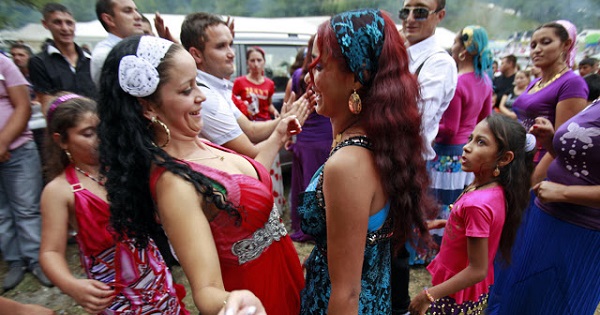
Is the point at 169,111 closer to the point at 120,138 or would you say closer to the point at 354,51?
the point at 120,138

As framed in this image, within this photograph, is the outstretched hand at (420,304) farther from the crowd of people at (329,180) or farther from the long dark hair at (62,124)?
the long dark hair at (62,124)

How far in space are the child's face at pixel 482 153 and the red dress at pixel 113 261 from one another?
1768 millimetres

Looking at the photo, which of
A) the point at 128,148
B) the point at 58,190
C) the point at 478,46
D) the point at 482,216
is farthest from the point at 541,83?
the point at 58,190

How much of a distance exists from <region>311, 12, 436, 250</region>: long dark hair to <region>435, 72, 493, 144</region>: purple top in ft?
6.23

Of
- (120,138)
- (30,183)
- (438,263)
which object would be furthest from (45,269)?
(30,183)

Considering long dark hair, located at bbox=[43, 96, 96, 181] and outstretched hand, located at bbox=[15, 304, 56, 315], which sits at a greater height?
long dark hair, located at bbox=[43, 96, 96, 181]

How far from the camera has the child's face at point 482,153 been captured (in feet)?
6.09

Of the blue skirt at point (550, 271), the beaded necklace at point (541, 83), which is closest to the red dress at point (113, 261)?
the blue skirt at point (550, 271)

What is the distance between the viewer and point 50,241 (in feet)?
5.04

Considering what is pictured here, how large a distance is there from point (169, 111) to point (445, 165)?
2596 millimetres

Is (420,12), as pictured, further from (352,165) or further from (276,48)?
(276,48)

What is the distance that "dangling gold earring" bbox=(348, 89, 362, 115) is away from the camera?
120 cm

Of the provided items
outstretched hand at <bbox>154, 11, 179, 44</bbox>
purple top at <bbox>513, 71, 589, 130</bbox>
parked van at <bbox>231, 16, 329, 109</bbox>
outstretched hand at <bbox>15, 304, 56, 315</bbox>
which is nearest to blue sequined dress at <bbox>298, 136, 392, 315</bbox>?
outstretched hand at <bbox>15, 304, 56, 315</bbox>

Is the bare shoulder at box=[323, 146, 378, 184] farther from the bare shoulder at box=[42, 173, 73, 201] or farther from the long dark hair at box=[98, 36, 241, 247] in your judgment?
the bare shoulder at box=[42, 173, 73, 201]
